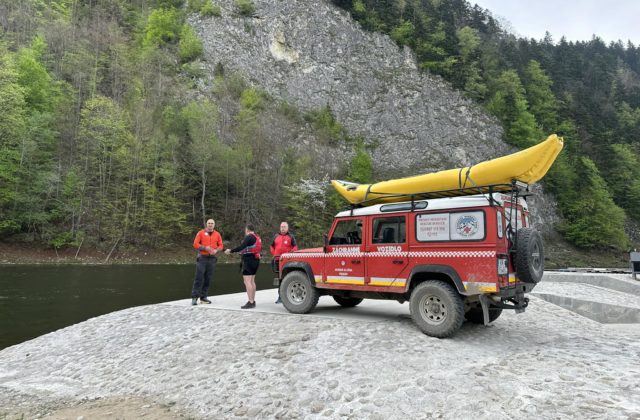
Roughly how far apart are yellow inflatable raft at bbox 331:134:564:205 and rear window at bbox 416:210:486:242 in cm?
63

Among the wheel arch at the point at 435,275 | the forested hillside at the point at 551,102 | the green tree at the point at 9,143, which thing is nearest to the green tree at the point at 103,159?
the green tree at the point at 9,143

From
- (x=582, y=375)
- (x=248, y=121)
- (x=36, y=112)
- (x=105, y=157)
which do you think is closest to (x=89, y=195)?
(x=105, y=157)

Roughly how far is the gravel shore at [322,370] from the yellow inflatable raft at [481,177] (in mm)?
2603

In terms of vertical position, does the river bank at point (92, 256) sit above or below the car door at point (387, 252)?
below

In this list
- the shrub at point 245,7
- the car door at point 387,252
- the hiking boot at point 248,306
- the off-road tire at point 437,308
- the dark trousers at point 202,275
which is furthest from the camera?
the shrub at point 245,7

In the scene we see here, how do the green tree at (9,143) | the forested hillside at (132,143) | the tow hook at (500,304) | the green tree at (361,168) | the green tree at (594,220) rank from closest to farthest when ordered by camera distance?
the tow hook at (500,304), the green tree at (9,143), the forested hillside at (132,143), the green tree at (361,168), the green tree at (594,220)

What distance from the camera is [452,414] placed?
446 centimetres

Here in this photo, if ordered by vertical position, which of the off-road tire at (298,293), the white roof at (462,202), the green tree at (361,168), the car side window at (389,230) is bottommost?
the off-road tire at (298,293)

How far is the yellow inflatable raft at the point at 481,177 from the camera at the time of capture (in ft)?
21.3

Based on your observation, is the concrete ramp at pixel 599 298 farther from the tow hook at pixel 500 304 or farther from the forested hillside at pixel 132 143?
the forested hillside at pixel 132 143

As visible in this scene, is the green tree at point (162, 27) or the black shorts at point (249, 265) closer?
the black shorts at point (249, 265)

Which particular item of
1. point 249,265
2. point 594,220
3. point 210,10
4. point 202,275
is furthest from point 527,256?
point 210,10

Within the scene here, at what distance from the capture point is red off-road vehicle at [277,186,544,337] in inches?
249

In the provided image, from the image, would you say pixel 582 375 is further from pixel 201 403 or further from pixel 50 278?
pixel 50 278
